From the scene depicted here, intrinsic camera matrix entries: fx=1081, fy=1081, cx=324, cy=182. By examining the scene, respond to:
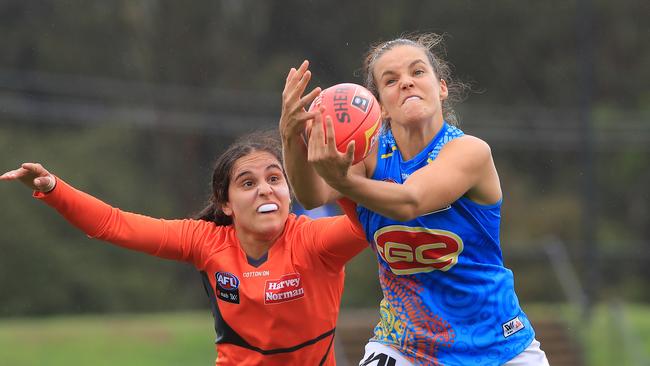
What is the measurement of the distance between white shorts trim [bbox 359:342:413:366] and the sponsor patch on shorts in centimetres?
42

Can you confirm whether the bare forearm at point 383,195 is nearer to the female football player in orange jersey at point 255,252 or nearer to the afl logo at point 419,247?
the afl logo at point 419,247

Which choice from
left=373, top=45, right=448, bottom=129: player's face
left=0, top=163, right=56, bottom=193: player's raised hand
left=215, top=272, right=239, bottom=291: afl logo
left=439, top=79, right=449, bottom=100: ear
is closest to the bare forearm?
left=373, top=45, right=448, bottom=129: player's face

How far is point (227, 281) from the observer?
5.17 metres

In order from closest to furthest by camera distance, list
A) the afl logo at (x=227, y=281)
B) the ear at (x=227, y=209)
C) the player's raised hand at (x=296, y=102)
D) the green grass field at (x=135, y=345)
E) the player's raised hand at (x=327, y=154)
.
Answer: the player's raised hand at (x=327, y=154) < the player's raised hand at (x=296, y=102) < the afl logo at (x=227, y=281) < the ear at (x=227, y=209) < the green grass field at (x=135, y=345)

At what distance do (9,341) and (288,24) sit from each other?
14163 millimetres

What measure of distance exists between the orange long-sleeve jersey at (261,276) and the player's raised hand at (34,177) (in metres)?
0.05

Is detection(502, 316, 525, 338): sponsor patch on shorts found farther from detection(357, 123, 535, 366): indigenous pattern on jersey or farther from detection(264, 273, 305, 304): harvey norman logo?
detection(264, 273, 305, 304): harvey norman logo

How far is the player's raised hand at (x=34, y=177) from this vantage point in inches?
198

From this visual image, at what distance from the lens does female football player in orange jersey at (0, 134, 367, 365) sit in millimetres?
5078

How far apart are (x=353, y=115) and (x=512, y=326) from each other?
1183mm

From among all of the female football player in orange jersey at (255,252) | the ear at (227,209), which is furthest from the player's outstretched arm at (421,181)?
the ear at (227,209)

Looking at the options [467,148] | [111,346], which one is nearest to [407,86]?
[467,148]

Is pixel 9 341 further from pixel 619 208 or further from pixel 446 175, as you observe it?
pixel 619 208

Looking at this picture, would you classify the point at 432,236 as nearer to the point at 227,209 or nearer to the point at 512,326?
the point at 512,326
